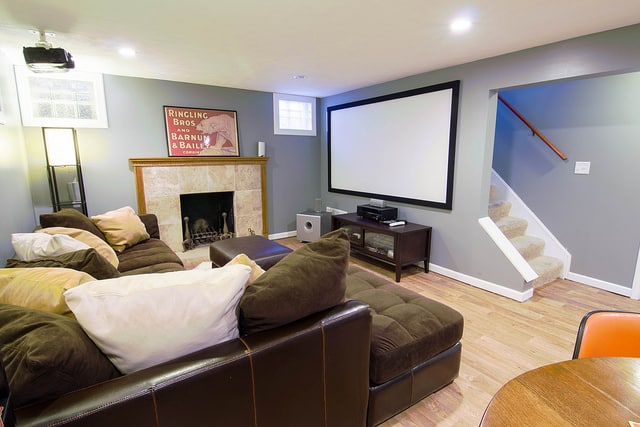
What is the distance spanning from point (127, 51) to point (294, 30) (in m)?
1.58

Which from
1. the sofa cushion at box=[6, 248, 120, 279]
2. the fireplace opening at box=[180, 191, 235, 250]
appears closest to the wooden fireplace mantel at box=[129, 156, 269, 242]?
the fireplace opening at box=[180, 191, 235, 250]

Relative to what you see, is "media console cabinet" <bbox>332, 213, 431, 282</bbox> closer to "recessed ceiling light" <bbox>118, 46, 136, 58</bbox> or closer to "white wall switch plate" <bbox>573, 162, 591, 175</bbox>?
"white wall switch plate" <bbox>573, 162, 591, 175</bbox>

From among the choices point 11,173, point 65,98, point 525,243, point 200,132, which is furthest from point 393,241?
point 65,98

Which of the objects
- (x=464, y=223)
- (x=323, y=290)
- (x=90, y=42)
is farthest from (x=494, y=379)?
(x=90, y=42)

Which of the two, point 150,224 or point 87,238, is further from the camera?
point 150,224

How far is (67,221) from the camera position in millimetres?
2588

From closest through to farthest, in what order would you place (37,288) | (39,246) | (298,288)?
(37,288) → (298,288) → (39,246)

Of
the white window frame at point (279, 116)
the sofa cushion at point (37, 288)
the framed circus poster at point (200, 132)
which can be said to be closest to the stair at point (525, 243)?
the white window frame at point (279, 116)

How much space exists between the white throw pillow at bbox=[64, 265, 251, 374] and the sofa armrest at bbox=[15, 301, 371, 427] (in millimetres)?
59

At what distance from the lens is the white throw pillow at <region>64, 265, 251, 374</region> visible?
3.12 ft

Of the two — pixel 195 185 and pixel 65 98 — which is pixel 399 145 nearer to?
pixel 195 185

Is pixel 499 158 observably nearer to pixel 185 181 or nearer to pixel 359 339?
pixel 359 339

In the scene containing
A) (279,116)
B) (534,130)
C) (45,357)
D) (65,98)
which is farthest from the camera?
(279,116)

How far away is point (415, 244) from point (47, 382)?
3.24 meters
